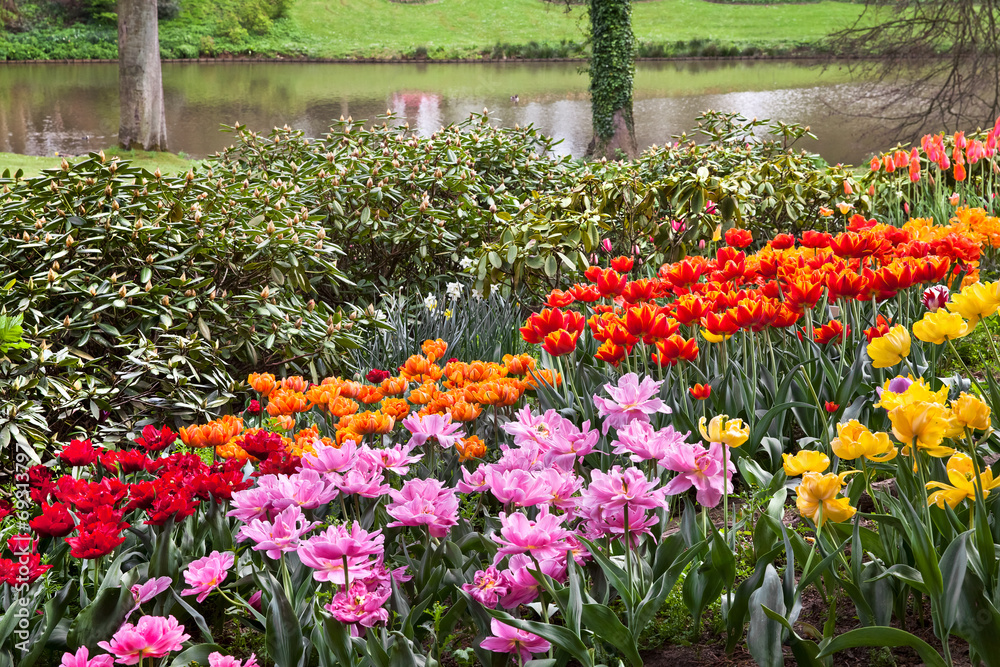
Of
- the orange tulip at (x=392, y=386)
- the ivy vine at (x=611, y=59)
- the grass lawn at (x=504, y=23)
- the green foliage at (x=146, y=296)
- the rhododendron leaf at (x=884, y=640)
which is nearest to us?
the rhododendron leaf at (x=884, y=640)

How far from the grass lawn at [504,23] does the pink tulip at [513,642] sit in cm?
4300

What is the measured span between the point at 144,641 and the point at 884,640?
3.74 ft

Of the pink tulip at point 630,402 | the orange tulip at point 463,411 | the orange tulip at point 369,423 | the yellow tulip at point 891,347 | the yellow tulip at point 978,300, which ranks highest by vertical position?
the yellow tulip at point 978,300

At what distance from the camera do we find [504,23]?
52344 millimetres

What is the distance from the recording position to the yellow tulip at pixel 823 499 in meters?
1.15

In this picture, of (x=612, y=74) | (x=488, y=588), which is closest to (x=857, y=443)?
(x=488, y=588)

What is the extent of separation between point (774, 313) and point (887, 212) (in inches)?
175

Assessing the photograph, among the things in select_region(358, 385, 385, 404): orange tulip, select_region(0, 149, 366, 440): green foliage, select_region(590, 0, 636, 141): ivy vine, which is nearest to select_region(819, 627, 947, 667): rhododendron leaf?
select_region(358, 385, 385, 404): orange tulip

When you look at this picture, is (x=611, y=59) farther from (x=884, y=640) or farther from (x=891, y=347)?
(x=884, y=640)

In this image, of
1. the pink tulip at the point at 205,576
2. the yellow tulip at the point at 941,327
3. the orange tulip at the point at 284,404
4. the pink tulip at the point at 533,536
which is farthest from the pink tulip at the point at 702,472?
the orange tulip at the point at 284,404

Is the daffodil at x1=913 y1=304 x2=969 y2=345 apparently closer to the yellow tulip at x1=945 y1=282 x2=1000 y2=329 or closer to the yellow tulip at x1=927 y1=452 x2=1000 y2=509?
the yellow tulip at x1=945 y1=282 x2=1000 y2=329

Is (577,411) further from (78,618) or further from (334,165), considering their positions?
(334,165)

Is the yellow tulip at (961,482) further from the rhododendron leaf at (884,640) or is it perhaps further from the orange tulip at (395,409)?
the orange tulip at (395,409)

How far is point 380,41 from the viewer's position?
4722 centimetres
